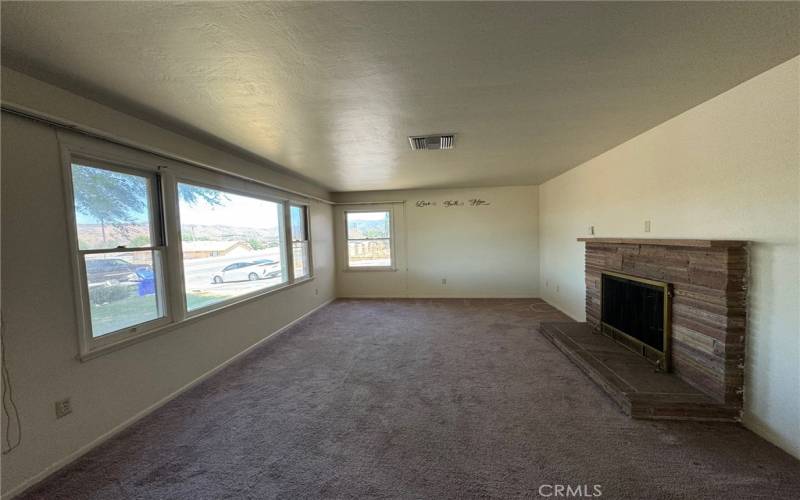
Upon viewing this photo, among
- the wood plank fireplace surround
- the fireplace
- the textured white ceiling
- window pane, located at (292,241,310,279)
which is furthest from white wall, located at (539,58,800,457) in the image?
window pane, located at (292,241,310,279)

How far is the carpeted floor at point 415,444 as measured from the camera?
1594 millimetres

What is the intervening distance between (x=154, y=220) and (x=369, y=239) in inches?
165

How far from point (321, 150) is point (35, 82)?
196cm

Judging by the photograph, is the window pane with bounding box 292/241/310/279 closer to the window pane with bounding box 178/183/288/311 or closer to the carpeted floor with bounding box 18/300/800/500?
the window pane with bounding box 178/183/288/311

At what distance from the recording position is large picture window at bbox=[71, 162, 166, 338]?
1.98m

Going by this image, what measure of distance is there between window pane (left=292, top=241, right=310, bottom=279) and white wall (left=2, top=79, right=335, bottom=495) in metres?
2.54

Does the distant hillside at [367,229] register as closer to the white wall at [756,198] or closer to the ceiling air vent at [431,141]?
the ceiling air vent at [431,141]

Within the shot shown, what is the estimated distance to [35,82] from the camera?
1684mm

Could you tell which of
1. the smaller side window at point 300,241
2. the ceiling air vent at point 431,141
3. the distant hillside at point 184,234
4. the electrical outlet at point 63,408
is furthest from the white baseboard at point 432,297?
the electrical outlet at point 63,408

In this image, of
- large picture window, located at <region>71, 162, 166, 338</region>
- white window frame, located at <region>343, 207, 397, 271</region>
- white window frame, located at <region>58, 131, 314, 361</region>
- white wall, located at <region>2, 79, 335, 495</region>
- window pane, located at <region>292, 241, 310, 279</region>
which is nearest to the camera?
white wall, located at <region>2, 79, 335, 495</region>

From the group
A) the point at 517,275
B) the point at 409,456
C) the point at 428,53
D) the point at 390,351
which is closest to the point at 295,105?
the point at 428,53

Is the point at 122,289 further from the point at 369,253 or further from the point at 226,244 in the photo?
the point at 369,253

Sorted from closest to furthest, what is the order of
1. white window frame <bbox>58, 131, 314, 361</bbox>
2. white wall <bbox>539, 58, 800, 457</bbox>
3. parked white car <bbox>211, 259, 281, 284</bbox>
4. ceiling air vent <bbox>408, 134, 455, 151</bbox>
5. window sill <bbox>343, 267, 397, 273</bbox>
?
white wall <bbox>539, 58, 800, 457</bbox>, white window frame <bbox>58, 131, 314, 361</bbox>, ceiling air vent <bbox>408, 134, 455, 151</bbox>, parked white car <bbox>211, 259, 281, 284</bbox>, window sill <bbox>343, 267, 397, 273</bbox>

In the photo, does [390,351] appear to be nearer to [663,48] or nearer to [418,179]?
[418,179]
